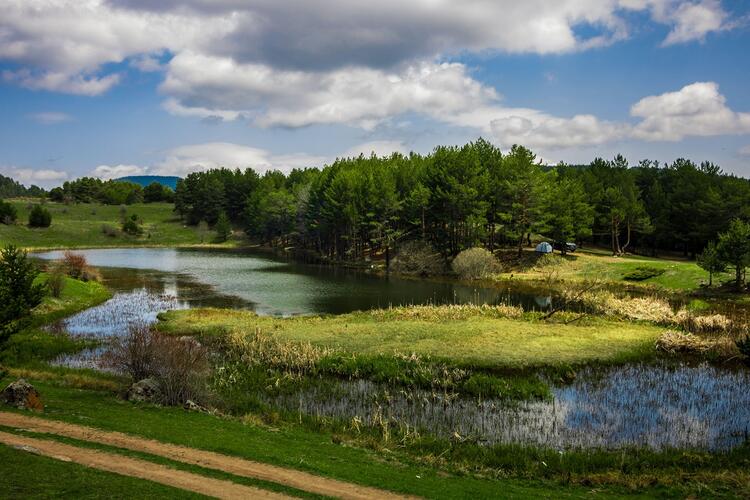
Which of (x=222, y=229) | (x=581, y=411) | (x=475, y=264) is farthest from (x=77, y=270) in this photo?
(x=222, y=229)

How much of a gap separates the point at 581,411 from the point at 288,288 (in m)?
45.9

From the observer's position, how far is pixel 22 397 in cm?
1989

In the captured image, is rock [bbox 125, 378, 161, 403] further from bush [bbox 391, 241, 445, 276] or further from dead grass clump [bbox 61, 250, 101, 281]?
bush [bbox 391, 241, 445, 276]

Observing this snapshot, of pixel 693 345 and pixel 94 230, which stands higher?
pixel 94 230

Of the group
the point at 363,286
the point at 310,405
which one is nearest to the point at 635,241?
the point at 363,286

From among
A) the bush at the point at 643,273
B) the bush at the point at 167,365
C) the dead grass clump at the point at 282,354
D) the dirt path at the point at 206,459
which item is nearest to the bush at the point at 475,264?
the bush at the point at 643,273

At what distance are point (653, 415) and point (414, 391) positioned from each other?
34.8ft

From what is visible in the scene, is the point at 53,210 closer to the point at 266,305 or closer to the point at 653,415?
the point at 266,305

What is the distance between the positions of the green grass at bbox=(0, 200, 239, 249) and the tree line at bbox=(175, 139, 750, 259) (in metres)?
53.7

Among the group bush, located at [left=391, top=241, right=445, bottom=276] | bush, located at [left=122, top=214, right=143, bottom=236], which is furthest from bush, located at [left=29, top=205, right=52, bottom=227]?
bush, located at [left=391, top=241, right=445, bottom=276]

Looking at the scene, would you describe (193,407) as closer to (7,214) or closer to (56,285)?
(56,285)

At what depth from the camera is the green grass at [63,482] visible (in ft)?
40.5

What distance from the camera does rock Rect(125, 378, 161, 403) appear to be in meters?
22.3

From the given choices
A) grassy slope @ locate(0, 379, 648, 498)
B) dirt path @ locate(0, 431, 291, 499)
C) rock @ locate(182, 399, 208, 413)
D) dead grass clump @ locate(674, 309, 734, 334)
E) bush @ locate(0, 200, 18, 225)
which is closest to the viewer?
dirt path @ locate(0, 431, 291, 499)
